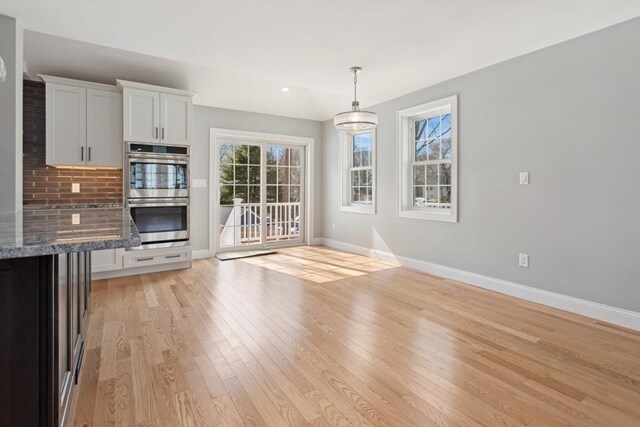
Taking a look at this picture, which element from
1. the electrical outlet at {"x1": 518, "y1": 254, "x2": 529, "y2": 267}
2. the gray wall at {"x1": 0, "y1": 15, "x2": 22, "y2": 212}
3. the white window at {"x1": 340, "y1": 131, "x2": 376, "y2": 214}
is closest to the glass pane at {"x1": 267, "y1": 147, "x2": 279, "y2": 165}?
the white window at {"x1": 340, "y1": 131, "x2": 376, "y2": 214}

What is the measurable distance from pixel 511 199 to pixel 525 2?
184 centimetres

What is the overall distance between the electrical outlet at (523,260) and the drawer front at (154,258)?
404 centimetres

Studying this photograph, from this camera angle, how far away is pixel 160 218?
433 cm

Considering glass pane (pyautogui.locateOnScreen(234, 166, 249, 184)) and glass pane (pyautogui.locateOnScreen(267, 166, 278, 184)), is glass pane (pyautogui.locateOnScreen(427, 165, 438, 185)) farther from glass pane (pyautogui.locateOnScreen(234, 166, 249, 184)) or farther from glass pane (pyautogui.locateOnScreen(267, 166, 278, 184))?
glass pane (pyautogui.locateOnScreen(234, 166, 249, 184))

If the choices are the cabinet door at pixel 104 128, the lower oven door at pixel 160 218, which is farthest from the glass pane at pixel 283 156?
the cabinet door at pixel 104 128

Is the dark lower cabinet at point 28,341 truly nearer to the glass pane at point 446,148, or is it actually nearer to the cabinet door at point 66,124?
the cabinet door at point 66,124

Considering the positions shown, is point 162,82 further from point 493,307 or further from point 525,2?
point 493,307

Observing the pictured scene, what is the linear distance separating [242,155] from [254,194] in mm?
718

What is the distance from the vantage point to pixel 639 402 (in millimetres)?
1758

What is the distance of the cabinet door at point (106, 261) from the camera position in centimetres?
396

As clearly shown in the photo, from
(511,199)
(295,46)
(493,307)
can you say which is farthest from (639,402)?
(295,46)

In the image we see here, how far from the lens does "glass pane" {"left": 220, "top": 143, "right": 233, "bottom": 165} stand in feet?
18.6

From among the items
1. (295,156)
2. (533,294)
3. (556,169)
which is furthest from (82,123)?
(533,294)

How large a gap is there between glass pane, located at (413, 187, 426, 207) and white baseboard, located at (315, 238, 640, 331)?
2.65 feet
